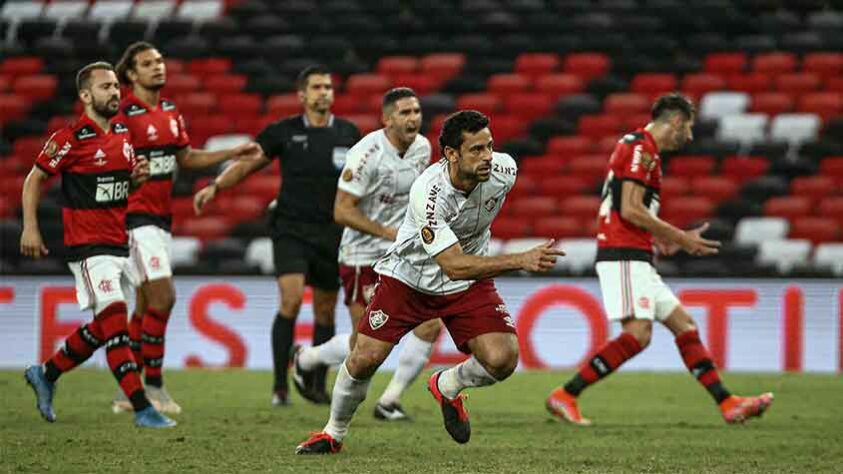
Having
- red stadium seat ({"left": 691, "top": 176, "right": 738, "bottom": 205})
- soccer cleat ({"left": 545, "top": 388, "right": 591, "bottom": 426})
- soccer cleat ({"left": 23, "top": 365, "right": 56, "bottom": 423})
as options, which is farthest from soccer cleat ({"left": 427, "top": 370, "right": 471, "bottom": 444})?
red stadium seat ({"left": 691, "top": 176, "right": 738, "bottom": 205})

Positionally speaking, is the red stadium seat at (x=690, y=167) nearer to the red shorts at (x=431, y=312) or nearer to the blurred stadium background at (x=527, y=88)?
the blurred stadium background at (x=527, y=88)

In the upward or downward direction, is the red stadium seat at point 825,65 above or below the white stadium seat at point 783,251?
above

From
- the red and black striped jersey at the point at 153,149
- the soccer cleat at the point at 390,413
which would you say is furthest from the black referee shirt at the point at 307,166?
the soccer cleat at the point at 390,413

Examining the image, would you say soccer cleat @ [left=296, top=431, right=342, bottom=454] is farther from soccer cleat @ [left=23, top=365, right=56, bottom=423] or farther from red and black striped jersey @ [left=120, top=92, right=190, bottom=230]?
red and black striped jersey @ [left=120, top=92, right=190, bottom=230]

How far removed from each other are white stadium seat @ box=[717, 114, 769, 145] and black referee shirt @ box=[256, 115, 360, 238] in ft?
31.1

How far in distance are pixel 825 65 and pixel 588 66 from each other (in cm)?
328

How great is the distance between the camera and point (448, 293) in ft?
24.1

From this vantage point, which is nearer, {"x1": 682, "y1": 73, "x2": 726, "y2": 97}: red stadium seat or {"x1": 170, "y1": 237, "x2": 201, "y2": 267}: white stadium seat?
{"x1": 170, "y1": 237, "x2": 201, "y2": 267}: white stadium seat

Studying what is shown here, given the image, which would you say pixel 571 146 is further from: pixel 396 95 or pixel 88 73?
pixel 88 73

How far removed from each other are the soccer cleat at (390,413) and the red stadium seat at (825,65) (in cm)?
1212

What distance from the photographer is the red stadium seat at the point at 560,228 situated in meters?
16.9

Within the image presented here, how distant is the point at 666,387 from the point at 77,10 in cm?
1454

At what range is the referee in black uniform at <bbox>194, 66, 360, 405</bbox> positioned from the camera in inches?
407

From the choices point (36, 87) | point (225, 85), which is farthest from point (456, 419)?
point (36, 87)
